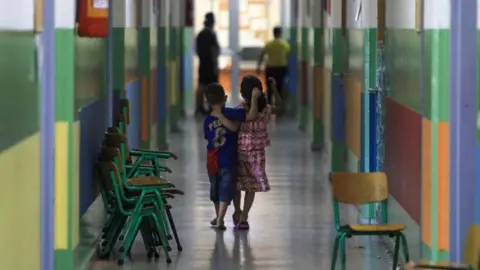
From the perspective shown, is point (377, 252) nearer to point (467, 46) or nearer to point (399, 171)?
point (399, 171)

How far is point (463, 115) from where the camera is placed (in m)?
6.43

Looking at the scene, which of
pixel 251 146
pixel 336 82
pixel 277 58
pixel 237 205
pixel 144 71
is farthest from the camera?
pixel 277 58

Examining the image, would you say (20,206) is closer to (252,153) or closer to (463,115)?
(463,115)

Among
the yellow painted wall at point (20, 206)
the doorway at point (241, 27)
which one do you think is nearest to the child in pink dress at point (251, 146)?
the yellow painted wall at point (20, 206)

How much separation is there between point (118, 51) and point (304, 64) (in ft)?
29.5

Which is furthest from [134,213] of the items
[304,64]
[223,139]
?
[304,64]

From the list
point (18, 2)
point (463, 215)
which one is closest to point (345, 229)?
point (463, 215)

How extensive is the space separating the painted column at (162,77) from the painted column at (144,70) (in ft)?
5.08

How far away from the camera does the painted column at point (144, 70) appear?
13344mm

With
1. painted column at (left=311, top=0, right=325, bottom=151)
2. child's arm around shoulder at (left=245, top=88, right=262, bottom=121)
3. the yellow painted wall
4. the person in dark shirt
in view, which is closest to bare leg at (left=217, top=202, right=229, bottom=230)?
child's arm around shoulder at (left=245, top=88, right=262, bottom=121)

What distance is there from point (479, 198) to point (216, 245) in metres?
2.95

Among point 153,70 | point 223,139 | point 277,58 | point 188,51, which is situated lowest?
point 223,139

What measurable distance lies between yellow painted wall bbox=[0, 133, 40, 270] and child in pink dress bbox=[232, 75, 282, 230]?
3.04 meters

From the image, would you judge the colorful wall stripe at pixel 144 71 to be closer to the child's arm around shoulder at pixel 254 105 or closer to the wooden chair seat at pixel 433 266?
the child's arm around shoulder at pixel 254 105
